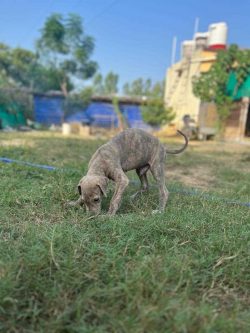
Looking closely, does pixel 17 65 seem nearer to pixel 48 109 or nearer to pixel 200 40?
pixel 48 109

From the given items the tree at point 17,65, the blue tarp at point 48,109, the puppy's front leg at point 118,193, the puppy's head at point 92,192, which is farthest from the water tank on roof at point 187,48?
the puppy's head at point 92,192

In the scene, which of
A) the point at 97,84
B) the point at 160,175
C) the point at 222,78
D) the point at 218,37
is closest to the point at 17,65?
the point at 218,37

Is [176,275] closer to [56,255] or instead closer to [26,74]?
[56,255]

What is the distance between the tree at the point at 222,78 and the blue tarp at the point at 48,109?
1045cm

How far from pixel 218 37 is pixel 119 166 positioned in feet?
66.1

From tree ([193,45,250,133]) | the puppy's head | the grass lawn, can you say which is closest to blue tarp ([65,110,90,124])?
tree ([193,45,250,133])

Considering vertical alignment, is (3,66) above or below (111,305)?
above

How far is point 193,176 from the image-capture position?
7879mm

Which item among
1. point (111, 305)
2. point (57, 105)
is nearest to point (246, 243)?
point (111, 305)

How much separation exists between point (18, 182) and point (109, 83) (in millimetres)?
55971

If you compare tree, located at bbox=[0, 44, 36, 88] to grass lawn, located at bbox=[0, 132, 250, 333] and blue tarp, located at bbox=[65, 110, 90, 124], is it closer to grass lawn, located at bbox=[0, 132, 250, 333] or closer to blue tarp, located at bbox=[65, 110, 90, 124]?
blue tarp, located at bbox=[65, 110, 90, 124]

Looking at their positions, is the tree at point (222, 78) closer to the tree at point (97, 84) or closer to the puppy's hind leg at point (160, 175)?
the tree at point (97, 84)

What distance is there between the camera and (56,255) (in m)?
2.57

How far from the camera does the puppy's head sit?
152 inches
